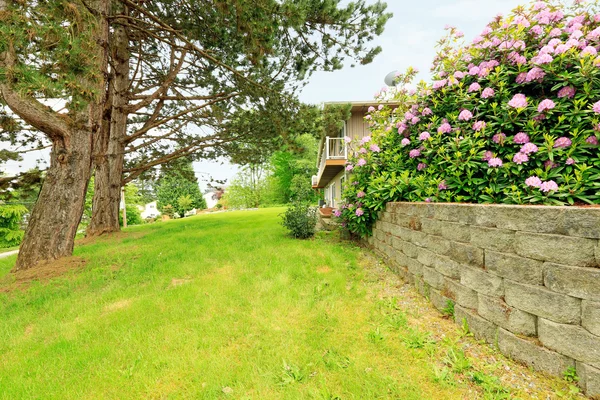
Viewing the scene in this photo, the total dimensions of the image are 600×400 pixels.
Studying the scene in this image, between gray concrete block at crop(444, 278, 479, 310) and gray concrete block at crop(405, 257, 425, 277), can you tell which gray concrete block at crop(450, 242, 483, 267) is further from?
gray concrete block at crop(405, 257, 425, 277)

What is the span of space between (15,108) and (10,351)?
3.62 metres

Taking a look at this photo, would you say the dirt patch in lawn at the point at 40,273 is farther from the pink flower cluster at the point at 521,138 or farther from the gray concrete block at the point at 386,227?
the pink flower cluster at the point at 521,138

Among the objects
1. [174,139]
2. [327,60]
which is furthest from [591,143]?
[174,139]

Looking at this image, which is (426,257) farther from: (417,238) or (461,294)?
(461,294)

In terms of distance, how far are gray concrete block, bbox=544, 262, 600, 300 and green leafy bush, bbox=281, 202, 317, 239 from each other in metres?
5.04

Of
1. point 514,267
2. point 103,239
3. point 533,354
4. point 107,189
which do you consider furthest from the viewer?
point 107,189

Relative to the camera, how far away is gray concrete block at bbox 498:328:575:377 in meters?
1.64

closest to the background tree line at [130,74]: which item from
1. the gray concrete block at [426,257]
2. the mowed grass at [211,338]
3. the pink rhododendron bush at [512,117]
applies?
the mowed grass at [211,338]

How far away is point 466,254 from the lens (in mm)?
2396

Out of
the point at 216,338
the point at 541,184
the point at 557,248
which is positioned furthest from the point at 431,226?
the point at 216,338

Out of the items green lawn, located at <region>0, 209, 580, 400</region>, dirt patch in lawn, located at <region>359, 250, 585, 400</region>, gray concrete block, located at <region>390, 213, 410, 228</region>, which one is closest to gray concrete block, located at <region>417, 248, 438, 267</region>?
dirt patch in lawn, located at <region>359, 250, 585, 400</region>

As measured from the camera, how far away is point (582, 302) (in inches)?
60.9

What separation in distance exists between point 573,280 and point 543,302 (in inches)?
9.6

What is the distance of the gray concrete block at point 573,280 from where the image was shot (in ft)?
4.94
